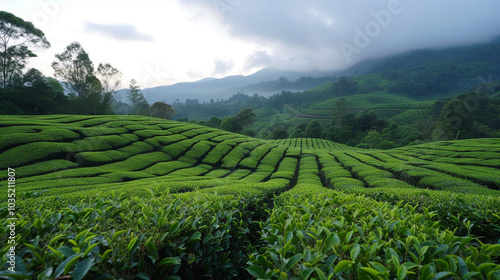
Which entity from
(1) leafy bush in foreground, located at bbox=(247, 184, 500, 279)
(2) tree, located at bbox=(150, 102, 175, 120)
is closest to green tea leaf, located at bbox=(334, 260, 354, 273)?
(1) leafy bush in foreground, located at bbox=(247, 184, 500, 279)

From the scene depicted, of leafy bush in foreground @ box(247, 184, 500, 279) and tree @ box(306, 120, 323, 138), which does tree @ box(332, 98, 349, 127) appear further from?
leafy bush in foreground @ box(247, 184, 500, 279)

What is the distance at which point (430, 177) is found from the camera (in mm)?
12914

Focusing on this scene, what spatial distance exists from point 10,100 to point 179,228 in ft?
140

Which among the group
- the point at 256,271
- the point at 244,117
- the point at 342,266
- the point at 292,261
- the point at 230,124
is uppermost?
the point at 244,117

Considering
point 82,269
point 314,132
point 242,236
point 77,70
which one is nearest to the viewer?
point 82,269

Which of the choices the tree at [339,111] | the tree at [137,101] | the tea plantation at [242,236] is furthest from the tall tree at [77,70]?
the tree at [339,111]

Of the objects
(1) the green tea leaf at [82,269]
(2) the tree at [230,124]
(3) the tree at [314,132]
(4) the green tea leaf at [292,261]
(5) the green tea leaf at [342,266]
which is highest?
(1) the green tea leaf at [82,269]

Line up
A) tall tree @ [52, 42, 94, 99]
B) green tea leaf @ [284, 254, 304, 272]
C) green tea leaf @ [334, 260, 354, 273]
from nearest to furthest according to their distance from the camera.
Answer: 1. green tea leaf @ [334, 260, 354, 273]
2. green tea leaf @ [284, 254, 304, 272]
3. tall tree @ [52, 42, 94, 99]

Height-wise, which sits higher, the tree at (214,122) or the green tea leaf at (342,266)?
the green tea leaf at (342,266)

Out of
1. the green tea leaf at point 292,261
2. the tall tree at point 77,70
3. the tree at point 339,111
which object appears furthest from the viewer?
the tree at point 339,111

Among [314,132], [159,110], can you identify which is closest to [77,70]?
[159,110]

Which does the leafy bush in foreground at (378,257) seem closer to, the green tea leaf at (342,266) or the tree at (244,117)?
the green tea leaf at (342,266)

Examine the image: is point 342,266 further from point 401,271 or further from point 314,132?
point 314,132

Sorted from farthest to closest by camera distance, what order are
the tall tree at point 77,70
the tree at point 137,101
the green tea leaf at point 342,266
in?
the tree at point 137,101 < the tall tree at point 77,70 < the green tea leaf at point 342,266
